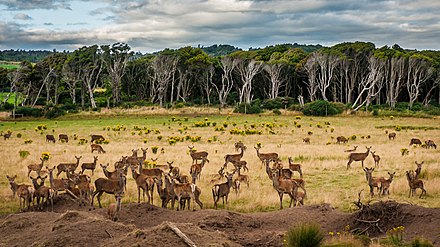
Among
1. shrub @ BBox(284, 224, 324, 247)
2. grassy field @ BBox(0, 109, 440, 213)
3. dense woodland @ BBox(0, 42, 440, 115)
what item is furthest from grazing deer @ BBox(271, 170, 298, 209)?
dense woodland @ BBox(0, 42, 440, 115)

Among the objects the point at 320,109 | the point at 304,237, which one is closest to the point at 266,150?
the point at 304,237

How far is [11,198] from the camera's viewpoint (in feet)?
55.8

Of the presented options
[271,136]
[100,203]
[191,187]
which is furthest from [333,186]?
[271,136]

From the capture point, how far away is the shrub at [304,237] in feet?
32.6

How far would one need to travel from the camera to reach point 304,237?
993 centimetres

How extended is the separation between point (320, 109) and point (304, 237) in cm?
5315

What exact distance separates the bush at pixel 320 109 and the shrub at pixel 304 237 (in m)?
52.7

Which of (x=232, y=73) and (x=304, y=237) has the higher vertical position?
(x=232, y=73)

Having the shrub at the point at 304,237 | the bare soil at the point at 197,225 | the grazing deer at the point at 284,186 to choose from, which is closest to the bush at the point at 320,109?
the grazing deer at the point at 284,186

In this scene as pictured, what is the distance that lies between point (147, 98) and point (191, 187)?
73.3 meters

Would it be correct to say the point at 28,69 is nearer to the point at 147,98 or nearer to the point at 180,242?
the point at 147,98

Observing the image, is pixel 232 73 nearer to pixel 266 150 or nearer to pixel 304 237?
pixel 266 150

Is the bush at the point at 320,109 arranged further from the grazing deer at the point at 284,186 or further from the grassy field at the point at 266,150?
the grazing deer at the point at 284,186

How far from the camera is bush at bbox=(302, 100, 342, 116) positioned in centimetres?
6188
